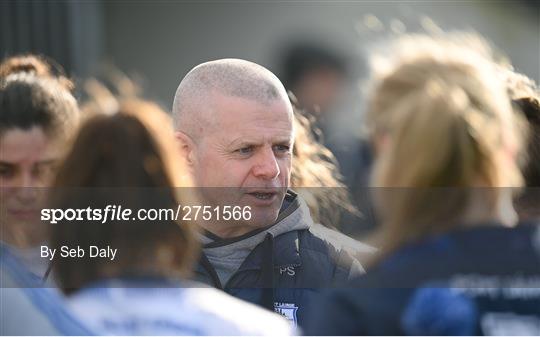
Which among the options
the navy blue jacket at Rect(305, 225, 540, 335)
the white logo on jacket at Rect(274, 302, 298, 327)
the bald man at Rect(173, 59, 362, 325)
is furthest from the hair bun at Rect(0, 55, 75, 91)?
the navy blue jacket at Rect(305, 225, 540, 335)

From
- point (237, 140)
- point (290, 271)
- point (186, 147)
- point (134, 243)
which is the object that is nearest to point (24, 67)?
point (186, 147)

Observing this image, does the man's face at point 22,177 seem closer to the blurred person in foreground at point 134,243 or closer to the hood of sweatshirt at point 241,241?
the hood of sweatshirt at point 241,241

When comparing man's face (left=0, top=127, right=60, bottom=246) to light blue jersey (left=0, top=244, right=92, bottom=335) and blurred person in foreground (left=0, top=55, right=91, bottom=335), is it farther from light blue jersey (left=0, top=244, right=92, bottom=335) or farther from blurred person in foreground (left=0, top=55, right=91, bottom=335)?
light blue jersey (left=0, top=244, right=92, bottom=335)

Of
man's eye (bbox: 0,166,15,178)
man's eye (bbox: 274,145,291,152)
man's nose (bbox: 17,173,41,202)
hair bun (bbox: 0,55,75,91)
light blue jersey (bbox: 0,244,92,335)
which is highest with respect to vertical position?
A: hair bun (bbox: 0,55,75,91)

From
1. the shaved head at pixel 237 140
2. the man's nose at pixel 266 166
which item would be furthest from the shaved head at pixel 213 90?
the man's nose at pixel 266 166

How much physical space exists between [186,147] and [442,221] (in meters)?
0.92

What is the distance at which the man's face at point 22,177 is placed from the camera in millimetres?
2410

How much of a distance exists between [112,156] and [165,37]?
3.84 metres

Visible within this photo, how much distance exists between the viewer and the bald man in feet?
7.95

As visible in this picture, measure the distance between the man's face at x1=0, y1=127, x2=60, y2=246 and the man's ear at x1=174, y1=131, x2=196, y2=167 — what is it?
0.27 metres

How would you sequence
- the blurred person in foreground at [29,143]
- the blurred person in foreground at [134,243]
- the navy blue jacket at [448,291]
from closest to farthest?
the navy blue jacket at [448,291], the blurred person in foreground at [134,243], the blurred person in foreground at [29,143]

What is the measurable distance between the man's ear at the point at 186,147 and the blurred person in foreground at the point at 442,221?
0.77 meters

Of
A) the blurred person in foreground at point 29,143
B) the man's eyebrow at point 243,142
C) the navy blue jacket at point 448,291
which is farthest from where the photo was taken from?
the man's eyebrow at point 243,142

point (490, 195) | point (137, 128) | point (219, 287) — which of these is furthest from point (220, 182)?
point (490, 195)
